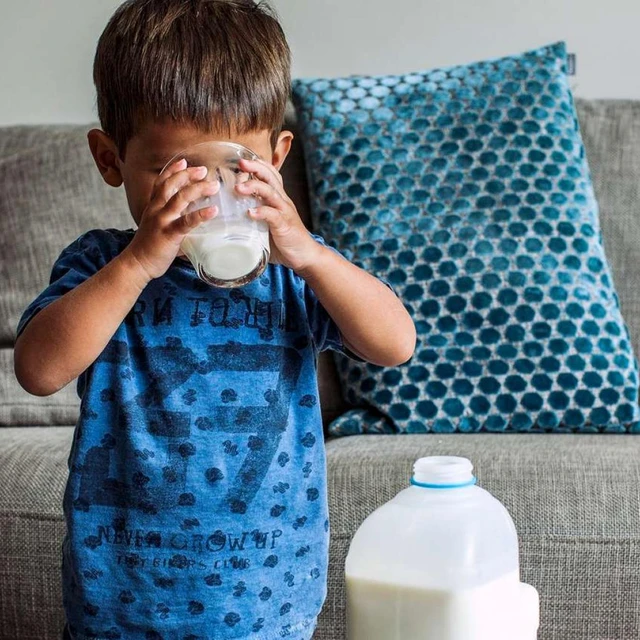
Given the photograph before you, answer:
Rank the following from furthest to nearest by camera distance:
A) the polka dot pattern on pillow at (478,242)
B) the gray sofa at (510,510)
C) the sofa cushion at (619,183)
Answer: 1. the sofa cushion at (619,183)
2. the polka dot pattern on pillow at (478,242)
3. the gray sofa at (510,510)

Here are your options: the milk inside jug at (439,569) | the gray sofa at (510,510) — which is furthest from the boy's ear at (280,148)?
the gray sofa at (510,510)

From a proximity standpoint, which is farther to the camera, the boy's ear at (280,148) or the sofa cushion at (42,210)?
the sofa cushion at (42,210)

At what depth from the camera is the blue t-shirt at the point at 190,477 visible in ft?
2.71

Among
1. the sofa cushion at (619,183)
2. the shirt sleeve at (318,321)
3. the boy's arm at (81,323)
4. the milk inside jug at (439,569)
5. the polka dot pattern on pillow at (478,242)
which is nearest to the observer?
the milk inside jug at (439,569)

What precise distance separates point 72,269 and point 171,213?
202 mm

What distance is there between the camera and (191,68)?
846mm

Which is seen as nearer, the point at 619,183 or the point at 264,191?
the point at 264,191

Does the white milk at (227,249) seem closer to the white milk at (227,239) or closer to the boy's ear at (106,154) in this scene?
the white milk at (227,239)

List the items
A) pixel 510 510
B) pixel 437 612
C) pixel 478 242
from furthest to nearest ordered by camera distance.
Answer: pixel 478 242, pixel 510 510, pixel 437 612

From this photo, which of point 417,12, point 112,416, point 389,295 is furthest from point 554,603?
point 417,12

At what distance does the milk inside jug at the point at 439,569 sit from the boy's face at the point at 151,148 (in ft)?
1.07

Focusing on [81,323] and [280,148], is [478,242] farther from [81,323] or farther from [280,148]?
[81,323]

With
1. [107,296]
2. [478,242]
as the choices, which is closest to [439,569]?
[107,296]

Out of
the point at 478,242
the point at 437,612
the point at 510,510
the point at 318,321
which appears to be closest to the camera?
the point at 437,612
